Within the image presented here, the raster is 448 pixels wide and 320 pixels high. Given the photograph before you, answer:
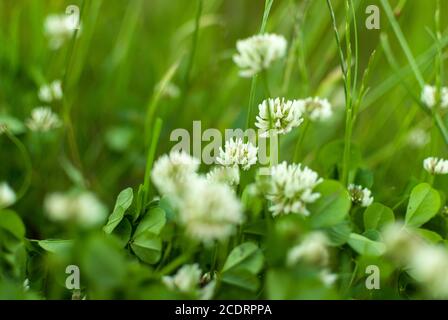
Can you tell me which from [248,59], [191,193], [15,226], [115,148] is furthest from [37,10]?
[191,193]

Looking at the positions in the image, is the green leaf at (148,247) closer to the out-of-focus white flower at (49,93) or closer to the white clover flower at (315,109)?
the white clover flower at (315,109)

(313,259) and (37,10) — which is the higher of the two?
(37,10)

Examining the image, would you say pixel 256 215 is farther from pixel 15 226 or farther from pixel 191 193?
pixel 15 226

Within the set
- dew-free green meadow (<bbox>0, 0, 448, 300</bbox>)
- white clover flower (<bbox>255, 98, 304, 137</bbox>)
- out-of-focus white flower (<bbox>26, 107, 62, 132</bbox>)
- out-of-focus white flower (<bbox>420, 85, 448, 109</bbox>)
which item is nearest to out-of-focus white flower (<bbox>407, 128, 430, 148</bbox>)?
dew-free green meadow (<bbox>0, 0, 448, 300</bbox>)

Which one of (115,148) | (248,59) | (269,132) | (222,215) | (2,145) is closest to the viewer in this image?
(222,215)

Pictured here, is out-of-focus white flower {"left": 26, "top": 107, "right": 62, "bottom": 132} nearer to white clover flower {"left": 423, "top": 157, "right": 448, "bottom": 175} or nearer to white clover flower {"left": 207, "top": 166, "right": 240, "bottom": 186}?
white clover flower {"left": 207, "top": 166, "right": 240, "bottom": 186}

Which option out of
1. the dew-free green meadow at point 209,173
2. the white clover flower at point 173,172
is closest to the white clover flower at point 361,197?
the dew-free green meadow at point 209,173
